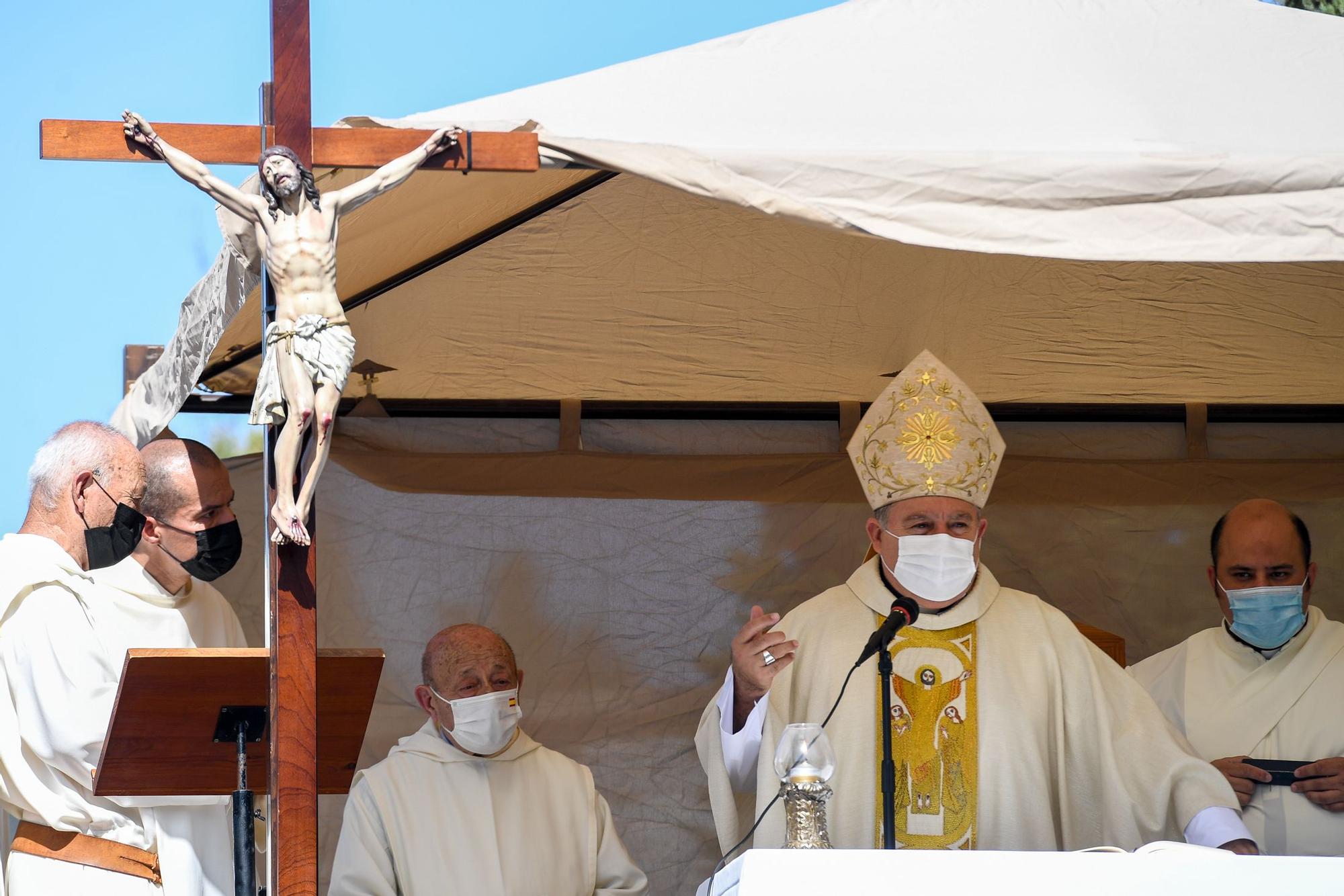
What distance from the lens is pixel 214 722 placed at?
4.02 metres

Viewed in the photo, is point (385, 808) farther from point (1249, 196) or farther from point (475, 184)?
point (1249, 196)

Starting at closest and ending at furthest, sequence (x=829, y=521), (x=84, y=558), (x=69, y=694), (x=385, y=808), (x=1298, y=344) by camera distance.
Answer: (x=69, y=694) < (x=84, y=558) < (x=385, y=808) < (x=1298, y=344) < (x=829, y=521)

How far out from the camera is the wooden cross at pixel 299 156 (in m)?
3.64

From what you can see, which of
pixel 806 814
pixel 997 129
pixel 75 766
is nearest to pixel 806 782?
pixel 806 814

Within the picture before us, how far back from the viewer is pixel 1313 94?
15.2ft

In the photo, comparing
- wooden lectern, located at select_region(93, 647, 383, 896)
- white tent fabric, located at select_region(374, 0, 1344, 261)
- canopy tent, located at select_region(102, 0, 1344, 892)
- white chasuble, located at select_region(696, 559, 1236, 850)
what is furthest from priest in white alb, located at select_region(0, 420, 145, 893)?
white chasuble, located at select_region(696, 559, 1236, 850)

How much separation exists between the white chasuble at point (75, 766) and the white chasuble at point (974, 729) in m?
1.45

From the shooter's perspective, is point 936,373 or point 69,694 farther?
point 936,373

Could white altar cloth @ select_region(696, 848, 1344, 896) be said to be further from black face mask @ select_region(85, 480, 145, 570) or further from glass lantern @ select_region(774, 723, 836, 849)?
black face mask @ select_region(85, 480, 145, 570)

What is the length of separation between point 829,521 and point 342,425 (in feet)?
6.67

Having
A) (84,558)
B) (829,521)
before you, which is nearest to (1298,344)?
(829,521)

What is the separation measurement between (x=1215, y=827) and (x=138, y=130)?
3.09 m

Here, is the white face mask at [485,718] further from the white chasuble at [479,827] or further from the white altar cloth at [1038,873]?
the white altar cloth at [1038,873]

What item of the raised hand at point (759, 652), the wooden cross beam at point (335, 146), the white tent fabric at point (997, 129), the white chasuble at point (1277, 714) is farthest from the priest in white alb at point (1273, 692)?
the wooden cross beam at point (335, 146)
